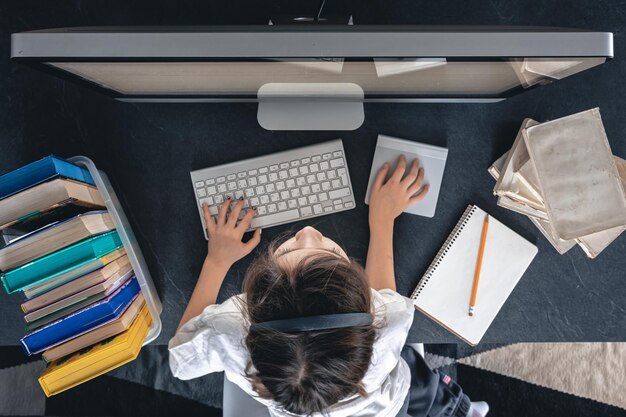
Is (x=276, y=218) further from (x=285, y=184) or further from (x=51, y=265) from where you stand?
(x=51, y=265)

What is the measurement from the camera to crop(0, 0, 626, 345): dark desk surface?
884mm

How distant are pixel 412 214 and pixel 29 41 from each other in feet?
2.18

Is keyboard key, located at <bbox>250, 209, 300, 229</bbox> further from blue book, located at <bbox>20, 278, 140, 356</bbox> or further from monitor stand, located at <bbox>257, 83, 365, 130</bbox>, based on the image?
blue book, located at <bbox>20, 278, 140, 356</bbox>

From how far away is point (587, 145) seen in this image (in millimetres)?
769

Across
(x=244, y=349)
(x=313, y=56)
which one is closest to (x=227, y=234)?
(x=244, y=349)

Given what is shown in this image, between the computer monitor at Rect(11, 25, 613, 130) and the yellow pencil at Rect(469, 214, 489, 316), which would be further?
the yellow pencil at Rect(469, 214, 489, 316)

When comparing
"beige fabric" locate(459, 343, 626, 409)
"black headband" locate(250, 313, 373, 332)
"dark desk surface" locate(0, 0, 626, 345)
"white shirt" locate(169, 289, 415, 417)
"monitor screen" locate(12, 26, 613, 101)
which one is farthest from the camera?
"beige fabric" locate(459, 343, 626, 409)

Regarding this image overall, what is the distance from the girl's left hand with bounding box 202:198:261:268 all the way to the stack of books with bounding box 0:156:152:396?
0.17 meters

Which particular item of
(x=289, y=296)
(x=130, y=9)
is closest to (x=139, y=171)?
(x=130, y=9)

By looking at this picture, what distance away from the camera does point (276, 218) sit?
0.91m

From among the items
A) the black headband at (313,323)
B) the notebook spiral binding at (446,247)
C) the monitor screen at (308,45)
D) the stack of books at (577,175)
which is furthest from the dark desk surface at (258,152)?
the monitor screen at (308,45)

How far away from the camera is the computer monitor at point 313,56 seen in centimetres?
51

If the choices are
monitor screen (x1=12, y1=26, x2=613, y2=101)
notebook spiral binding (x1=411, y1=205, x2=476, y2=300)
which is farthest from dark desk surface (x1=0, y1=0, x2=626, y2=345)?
monitor screen (x1=12, y1=26, x2=613, y2=101)

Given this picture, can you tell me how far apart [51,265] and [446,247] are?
67 centimetres
